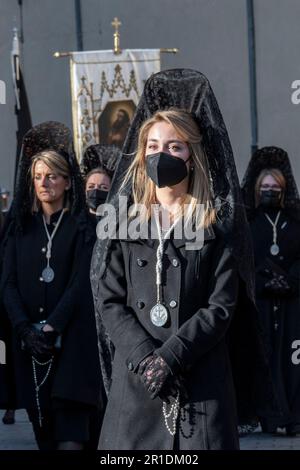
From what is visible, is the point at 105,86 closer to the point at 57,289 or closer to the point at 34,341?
the point at 57,289

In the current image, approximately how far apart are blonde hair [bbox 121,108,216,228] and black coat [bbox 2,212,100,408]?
2059mm

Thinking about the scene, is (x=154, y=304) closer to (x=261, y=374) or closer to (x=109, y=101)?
(x=261, y=374)

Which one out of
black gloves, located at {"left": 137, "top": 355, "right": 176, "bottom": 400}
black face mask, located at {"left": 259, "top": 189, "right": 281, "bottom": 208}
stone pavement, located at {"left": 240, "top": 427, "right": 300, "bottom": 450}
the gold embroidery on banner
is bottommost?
stone pavement, located at {"left": 240, "top": 427, "right": 300, "bottom": 450}

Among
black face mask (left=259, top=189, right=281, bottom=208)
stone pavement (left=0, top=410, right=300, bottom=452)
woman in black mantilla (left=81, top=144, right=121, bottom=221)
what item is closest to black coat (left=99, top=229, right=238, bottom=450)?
woman in black mantilla (left=81, top=144, right=121, bottom=221)

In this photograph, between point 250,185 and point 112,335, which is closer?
point 112,335

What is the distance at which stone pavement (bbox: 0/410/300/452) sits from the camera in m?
8.49

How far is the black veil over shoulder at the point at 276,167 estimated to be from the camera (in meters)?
9.72

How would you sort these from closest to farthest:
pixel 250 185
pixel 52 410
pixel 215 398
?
1. pixel 215 398
2. pixel 52 410
3. pixel 250 185

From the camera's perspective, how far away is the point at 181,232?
4.71 metres

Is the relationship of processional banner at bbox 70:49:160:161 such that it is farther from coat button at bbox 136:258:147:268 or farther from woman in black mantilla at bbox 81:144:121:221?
coat button at bbox 136:258:147:268

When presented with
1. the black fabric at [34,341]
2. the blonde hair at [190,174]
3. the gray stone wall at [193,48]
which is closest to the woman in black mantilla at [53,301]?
the black fabric at [34,341]

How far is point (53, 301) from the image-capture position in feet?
22.6

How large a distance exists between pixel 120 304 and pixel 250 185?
5.20 m
